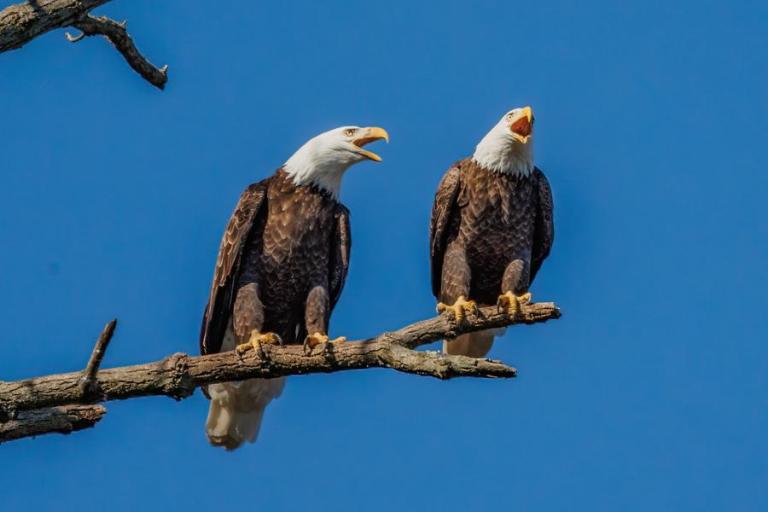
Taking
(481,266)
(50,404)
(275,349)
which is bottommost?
Answer: (50,404)

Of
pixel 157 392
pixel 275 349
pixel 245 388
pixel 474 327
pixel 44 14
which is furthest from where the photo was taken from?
pixel 245 388

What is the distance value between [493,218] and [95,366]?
3.61 metres

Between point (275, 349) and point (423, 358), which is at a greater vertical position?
point (275, 349)

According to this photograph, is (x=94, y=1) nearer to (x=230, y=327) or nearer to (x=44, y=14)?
(x=44, y=14)

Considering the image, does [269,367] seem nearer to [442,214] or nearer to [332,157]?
[332,157]

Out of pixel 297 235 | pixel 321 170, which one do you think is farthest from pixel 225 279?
pixel 321 170

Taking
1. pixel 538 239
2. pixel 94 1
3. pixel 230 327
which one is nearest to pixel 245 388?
pixel 230 327

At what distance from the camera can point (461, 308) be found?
8.29m

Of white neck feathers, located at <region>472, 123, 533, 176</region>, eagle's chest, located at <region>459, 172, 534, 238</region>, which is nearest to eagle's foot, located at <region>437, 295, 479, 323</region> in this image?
eagle's chest, located at <region>459, 172, 534, 238</region>

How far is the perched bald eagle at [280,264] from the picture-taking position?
8.38 metres

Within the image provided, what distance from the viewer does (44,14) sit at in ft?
20.2

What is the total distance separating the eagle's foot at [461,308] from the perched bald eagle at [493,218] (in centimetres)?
26

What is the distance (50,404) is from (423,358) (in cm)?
183

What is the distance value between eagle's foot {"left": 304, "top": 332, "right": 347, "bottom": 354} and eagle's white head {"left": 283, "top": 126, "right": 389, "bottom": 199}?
1.19 meters
